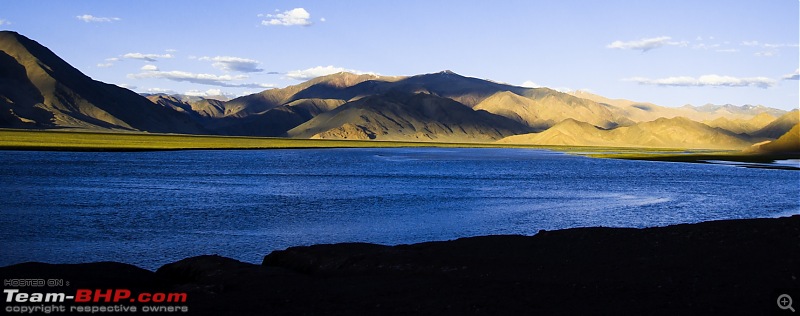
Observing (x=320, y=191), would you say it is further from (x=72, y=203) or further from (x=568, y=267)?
(x=568, y=267)

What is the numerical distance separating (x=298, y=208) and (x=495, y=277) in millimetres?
24954

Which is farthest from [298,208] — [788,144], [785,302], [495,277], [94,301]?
[788,144]

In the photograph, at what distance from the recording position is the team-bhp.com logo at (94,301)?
46.3 ft

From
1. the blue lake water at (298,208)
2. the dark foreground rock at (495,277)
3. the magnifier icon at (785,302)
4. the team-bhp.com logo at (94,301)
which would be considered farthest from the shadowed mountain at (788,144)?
the team-bhp.com logo at (94,301)

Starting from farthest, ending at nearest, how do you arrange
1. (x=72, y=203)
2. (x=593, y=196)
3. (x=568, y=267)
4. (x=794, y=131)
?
(x=794, y=131), (x=593, y=196), (x=72, y=203), (x=568, y=267)

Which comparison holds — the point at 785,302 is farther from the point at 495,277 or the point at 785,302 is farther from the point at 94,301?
the point at 94,301

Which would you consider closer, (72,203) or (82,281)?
(82,281)

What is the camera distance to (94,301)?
15023 millimetres

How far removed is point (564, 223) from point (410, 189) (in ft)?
72.6

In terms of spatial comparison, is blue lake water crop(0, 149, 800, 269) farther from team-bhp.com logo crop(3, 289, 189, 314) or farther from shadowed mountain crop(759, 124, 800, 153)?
shadowed mountain crop(759, 124, 800, 153)

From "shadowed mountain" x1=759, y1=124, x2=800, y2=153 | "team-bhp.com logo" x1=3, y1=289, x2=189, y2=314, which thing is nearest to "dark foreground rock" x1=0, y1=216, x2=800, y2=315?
"team-bhp.com logo" x1=3, y1=289, x2=189, y2=314

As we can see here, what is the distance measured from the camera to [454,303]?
15133mm

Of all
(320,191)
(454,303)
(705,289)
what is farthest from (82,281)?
(320,191)

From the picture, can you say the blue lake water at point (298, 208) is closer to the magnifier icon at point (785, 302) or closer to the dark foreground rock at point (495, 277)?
the dark foreground rock at point (495, 277)
